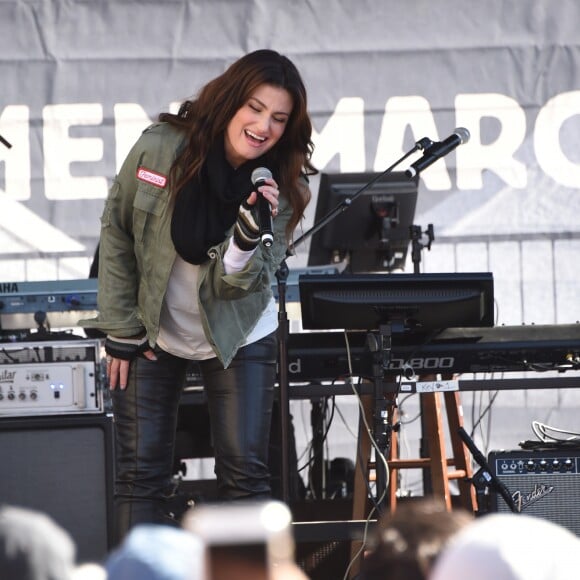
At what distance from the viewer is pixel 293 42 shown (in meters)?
4.85

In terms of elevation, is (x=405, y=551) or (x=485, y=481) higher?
(x=405, y=551)

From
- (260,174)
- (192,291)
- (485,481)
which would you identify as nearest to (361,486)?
(485,481)

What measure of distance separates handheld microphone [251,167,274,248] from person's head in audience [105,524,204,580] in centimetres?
132

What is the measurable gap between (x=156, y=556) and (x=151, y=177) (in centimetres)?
167

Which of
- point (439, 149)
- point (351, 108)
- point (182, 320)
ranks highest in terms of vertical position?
point (351, 108)

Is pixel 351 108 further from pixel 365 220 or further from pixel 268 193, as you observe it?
pixel 268 193

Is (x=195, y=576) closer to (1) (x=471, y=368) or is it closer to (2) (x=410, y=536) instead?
(2) (x=410, y=536)

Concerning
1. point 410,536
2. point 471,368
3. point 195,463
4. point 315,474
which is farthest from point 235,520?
point 195,463

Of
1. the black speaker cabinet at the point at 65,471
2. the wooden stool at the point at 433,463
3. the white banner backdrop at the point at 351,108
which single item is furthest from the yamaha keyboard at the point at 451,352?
the white banner backdrop at the point at 351,108

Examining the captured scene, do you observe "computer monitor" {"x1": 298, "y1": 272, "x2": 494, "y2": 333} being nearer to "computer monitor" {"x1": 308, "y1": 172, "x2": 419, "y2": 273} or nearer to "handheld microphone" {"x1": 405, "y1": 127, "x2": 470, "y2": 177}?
"handheld microphone" {"x1": 405, "y1": 127, "x2": 470, "y2": 177}

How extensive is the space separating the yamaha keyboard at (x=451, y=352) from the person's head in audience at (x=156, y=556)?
2.22 m

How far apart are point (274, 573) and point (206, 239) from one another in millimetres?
1677

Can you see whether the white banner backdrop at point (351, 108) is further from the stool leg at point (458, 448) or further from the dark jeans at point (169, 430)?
the dark jeans at point (169, 430)

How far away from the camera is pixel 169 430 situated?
254cm
